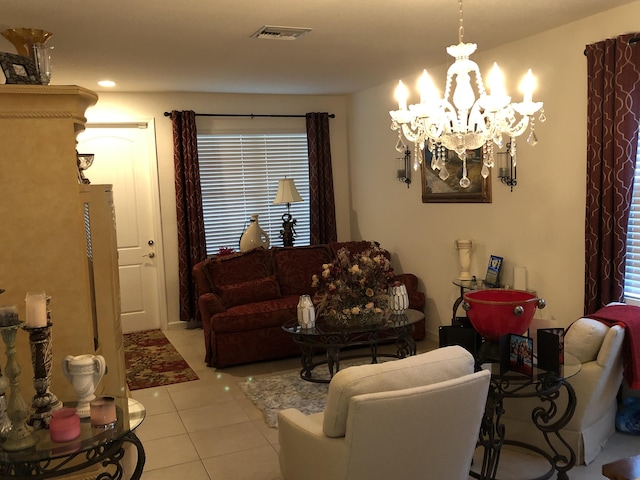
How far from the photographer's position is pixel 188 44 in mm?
4246

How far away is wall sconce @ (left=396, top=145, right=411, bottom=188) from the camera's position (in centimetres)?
600

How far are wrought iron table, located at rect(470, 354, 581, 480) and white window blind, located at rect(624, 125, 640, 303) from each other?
1059 mm

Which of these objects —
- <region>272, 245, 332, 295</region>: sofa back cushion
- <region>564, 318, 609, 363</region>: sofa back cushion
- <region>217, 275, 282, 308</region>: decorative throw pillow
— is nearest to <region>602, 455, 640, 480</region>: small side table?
<region>564, 318, 609, 363</region>: sofa back cushion

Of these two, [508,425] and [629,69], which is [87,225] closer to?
[508,425]

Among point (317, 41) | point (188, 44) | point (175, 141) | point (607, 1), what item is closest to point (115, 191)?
point (175, 141)

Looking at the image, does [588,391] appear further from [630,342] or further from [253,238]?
[253,238]

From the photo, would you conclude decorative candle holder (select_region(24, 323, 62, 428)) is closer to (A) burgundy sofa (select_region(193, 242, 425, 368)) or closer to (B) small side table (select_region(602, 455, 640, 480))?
(B) small side table (select_region(602, 455, 640, 480))

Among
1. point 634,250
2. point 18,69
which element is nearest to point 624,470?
point 634,250

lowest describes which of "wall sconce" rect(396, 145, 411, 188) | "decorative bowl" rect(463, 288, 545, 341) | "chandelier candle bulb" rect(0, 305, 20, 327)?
"decorative bowl" rect(463, 288, 545, 341)

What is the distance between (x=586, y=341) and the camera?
3219mm

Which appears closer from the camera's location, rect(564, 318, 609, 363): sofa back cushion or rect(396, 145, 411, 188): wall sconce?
rect(564, 318, 609, 363): sofa back cushion

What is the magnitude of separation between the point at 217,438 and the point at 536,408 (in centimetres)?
202

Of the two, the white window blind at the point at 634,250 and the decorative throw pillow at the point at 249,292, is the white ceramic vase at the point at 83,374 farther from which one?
the white window blind at the point at 634,250

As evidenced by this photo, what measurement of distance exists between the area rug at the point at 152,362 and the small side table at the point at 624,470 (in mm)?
3530
